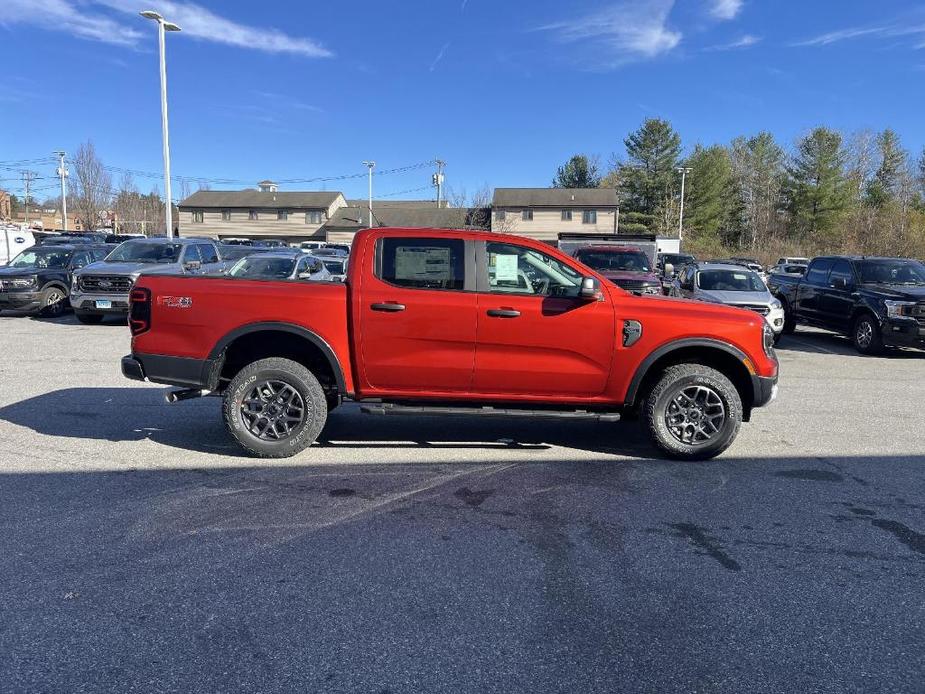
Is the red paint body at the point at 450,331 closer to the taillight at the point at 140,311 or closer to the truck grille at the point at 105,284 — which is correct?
the taillight at the point at 140,311

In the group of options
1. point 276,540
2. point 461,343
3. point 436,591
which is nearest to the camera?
point 436,591

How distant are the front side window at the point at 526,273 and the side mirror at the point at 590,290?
16 centimetres

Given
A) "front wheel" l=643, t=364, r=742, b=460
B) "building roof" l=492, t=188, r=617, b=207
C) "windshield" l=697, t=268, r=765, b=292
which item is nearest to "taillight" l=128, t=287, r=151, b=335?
"front wheel" l=643, t=364, r=742, b=460

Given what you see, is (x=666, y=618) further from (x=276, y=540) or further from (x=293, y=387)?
(x=293, y=387)

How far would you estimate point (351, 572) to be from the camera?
3.59 metres

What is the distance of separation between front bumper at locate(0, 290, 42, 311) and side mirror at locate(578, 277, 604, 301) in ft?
48.8

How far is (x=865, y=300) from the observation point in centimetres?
1259

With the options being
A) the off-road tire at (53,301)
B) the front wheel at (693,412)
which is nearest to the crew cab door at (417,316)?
the front wheel at (693,412)

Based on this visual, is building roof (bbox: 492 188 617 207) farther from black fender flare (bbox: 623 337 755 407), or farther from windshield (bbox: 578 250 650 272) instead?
black fender flare (bbox: 623 337 755 407)

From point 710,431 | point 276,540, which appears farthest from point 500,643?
point 710,431

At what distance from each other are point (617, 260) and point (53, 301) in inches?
536

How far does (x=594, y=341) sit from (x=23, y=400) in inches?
258

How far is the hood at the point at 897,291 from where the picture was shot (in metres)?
11.9

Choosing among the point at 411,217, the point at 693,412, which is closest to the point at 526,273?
the point at 693,412
